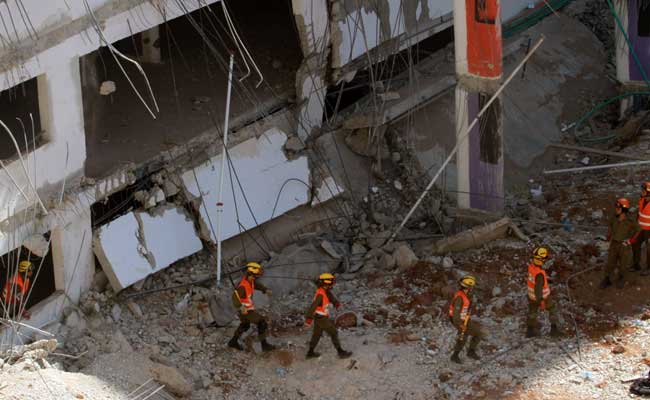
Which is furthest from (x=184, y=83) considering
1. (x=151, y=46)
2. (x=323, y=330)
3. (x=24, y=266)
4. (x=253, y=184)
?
(x=323, y=330)

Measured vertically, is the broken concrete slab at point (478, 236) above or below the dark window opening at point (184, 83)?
below

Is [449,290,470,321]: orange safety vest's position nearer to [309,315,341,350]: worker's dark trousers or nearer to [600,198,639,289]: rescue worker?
[309,315,341,350]: worker's dark trousers

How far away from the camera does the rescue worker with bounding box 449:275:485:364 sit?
1320cm

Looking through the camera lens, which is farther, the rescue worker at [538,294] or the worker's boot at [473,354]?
the worker's boot at [473,354]

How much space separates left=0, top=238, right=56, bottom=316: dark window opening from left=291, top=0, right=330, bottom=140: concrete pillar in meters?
3.79

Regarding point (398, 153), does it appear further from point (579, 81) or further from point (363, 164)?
point (579, 81)

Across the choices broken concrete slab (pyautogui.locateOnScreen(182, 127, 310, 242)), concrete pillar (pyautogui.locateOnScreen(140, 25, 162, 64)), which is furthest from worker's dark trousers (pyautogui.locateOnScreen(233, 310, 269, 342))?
concrete pillar (pyautogui.locateOnScreen(140, 25, 162, 64))

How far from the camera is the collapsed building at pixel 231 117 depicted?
1440 cm

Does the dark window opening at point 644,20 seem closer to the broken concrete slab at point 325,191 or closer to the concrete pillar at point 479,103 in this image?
the concrete pillar at point 479,103

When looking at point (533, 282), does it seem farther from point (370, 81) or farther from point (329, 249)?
point (370, 81)

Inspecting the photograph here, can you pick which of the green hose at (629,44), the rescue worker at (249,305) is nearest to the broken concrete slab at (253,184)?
the rescue worker at (249,305)

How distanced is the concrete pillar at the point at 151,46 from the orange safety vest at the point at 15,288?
15.9ft

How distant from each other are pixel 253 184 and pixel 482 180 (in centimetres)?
298

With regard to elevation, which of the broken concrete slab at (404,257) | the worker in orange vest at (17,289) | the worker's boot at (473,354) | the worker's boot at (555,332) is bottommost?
the worker's boot at (473,354)
